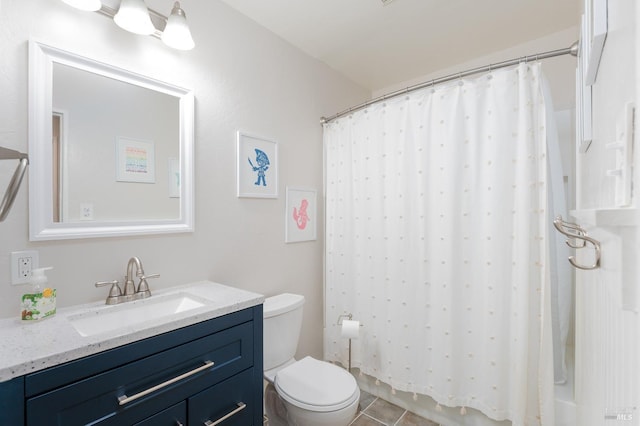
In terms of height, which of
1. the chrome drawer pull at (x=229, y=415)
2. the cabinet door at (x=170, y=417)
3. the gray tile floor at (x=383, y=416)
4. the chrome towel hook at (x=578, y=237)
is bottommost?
the gray tile floor at (x=383, y=416)

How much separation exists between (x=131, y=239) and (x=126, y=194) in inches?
8.5

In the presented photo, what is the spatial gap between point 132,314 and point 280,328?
793 mm

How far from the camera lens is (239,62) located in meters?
1.79

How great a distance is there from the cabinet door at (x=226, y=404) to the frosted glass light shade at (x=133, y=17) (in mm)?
1551

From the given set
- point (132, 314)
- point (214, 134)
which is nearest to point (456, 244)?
point (214, 134)

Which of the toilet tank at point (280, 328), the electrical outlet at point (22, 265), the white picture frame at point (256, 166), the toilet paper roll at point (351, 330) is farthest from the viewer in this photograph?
the toilet paper roll at point (351, 330)

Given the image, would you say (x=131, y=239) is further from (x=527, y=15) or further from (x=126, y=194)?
(x=527, y=15)

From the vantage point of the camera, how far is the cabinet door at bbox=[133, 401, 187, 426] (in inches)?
38.3

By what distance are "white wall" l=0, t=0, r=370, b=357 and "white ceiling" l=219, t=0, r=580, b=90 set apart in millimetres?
154

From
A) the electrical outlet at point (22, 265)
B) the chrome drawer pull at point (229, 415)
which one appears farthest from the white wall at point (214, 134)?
the chrome drawer pull at point (229, 415)

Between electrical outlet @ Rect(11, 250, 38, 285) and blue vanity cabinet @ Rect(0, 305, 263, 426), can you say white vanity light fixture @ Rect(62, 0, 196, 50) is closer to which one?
electrical outlet @ Rect(11, 250, 38, 285)

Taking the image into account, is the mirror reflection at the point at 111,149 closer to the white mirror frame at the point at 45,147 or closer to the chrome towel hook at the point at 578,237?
the white mirror frame at the point at 45,147

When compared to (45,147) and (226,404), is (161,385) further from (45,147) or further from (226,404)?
(45,147)

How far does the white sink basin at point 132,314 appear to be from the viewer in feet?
3.60
